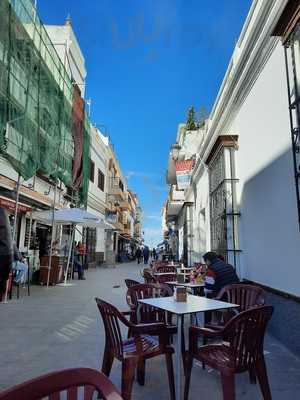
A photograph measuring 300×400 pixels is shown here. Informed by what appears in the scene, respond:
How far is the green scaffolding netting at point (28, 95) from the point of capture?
8.32 metres

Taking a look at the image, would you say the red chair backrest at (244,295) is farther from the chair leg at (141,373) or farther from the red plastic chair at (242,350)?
the chair leg at (141,373)

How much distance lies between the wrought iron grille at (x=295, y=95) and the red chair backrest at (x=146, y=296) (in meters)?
2.28

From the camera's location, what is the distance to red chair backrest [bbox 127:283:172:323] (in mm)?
4121

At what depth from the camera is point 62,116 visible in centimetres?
1312

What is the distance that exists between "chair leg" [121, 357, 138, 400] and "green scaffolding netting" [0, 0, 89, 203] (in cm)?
663

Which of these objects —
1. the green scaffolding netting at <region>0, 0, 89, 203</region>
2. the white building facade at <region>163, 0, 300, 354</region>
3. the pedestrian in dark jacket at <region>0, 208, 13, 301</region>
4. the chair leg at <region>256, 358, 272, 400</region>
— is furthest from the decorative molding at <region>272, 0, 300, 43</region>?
the green scaffolding netting at <region>0, 0, 89, 203</region>

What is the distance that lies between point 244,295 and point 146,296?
138cm

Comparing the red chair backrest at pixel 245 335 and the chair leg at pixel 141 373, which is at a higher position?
the red chair backrest at pixel 245 335

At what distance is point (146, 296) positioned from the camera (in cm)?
457

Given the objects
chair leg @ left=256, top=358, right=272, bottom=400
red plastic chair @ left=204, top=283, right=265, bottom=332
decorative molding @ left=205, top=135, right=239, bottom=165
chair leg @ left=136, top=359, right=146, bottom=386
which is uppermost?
decorative molding @ left=205, top=135, right=239, bottom=165

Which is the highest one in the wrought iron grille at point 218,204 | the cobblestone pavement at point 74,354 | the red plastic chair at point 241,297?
the wrought iron grille at point 218,204

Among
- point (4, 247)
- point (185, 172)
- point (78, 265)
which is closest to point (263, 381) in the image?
point (4, 247)

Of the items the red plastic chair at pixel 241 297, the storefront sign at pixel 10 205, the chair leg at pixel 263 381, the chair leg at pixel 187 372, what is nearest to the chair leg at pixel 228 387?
the chair leg at pixel 263 381

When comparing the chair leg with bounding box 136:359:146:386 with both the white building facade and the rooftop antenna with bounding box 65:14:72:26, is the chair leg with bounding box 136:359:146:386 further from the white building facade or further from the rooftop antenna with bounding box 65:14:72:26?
the rooftop antenna with bounding box 65:14:72:26
